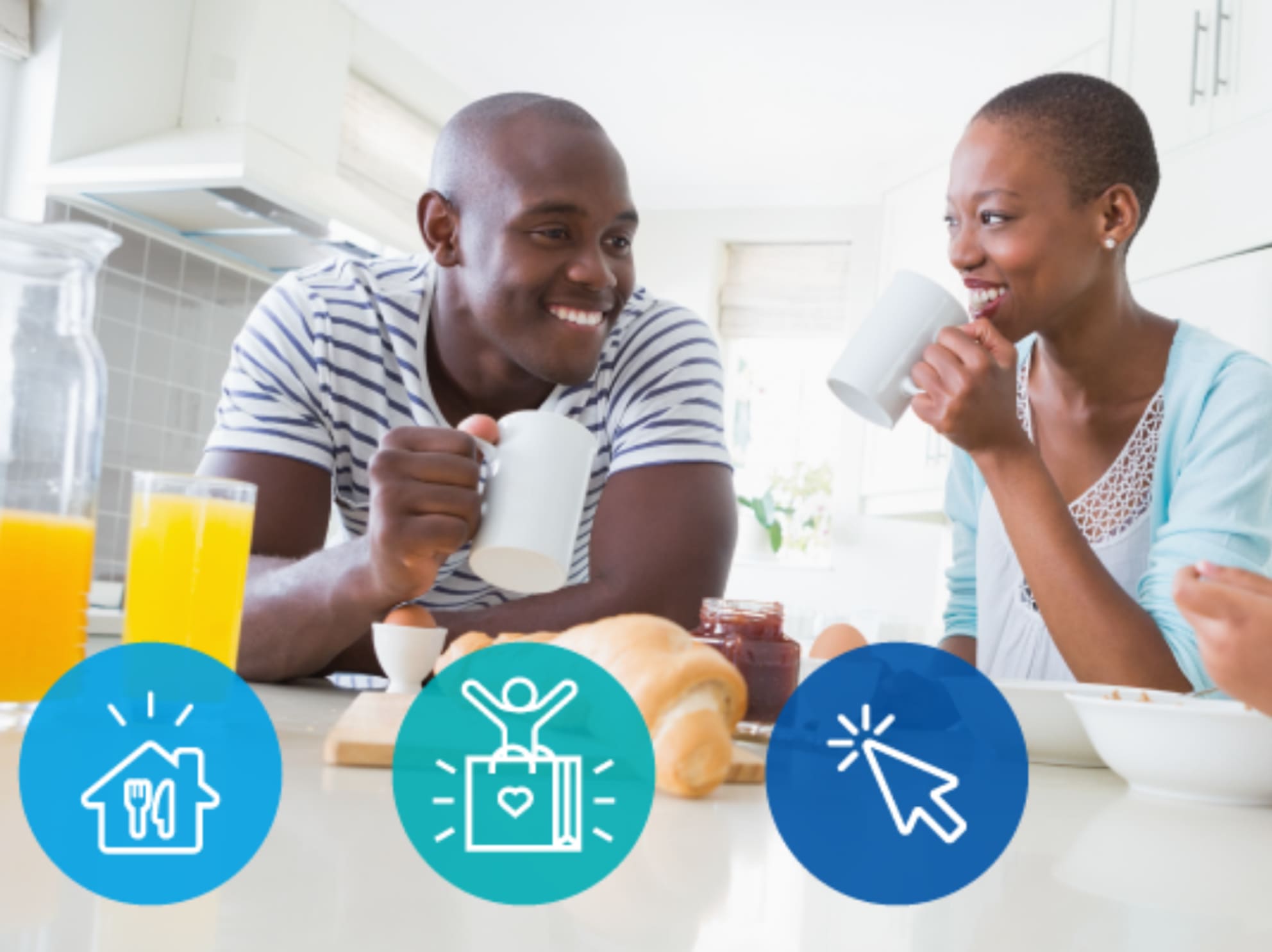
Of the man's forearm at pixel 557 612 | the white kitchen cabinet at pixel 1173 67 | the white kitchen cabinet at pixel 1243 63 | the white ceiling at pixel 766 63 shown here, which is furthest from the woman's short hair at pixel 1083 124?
the white ceiling at pixel 766 63

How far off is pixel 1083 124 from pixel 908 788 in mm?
945

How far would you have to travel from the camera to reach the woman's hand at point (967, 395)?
1068 mm

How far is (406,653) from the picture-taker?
835 mm

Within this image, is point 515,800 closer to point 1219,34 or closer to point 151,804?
point 151,804

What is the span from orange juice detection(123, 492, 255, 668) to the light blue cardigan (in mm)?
817

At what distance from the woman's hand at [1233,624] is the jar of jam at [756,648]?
0.22 m

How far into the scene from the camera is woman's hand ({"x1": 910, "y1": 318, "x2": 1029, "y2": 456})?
3.51 ft

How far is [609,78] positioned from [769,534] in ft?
6.69

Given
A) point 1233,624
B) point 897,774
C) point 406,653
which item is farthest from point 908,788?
point 406,653

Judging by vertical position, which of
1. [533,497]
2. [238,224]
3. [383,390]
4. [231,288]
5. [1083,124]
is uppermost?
[238,224]

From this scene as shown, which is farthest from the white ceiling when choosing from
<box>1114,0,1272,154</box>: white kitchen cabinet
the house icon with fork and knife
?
the house icon with fork and knife

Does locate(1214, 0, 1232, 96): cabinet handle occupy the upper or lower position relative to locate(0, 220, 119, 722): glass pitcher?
upper

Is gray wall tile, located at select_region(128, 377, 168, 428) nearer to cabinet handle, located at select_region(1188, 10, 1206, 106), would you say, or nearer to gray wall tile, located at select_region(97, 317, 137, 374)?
gray wall tile, located at select_region(97, 317, 137, 374)

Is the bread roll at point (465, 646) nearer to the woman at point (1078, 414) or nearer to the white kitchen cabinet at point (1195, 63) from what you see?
the woman at point (1078, 414)
